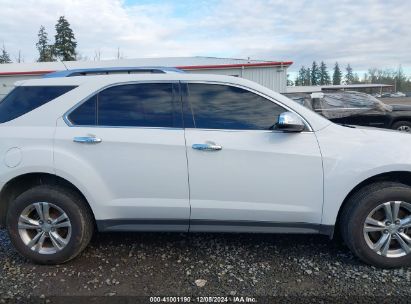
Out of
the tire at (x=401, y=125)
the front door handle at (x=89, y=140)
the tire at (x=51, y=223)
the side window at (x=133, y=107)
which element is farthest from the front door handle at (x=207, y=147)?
the tire at (x=401, y=125)

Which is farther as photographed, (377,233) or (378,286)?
(377,233)

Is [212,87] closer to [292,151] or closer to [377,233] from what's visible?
[292,151]

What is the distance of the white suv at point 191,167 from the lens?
9.99 feet

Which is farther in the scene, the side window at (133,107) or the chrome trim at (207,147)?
the side window at (133,107)

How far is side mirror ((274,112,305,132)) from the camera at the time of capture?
2.94 m

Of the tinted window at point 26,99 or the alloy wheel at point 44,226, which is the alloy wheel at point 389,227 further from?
the tinted window at point 26,99

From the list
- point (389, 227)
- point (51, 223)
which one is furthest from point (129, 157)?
point (389, 227)

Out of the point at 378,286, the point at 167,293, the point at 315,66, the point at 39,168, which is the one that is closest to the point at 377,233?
the point at 378,286

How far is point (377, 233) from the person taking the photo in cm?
315

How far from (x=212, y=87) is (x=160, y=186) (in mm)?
1070

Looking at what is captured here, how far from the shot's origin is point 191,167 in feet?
10.1

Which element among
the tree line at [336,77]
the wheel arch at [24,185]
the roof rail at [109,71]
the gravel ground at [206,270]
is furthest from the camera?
the tree line at [336,77]

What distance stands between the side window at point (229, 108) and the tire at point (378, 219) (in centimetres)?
106

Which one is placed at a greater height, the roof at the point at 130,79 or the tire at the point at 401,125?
the roof at the point at 130,79
